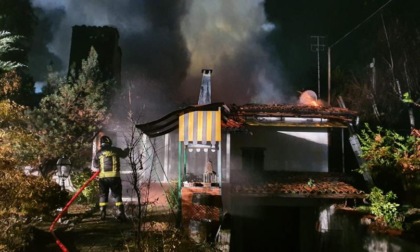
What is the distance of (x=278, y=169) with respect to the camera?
15906 mm

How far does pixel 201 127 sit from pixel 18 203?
567 cm

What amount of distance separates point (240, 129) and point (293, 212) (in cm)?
647

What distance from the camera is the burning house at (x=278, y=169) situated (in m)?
13.4

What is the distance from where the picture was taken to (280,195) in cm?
1277

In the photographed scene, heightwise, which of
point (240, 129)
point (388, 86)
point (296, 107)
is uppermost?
point (388, 86)

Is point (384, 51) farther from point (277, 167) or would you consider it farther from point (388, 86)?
point (277, 167)

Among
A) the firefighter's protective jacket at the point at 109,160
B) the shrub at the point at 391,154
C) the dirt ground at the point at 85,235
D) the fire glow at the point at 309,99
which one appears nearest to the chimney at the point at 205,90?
the fire glow at the point at 309,99

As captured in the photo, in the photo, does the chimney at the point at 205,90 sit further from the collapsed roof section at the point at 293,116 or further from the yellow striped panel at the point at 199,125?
the yellow striped panel at the point at 199,125

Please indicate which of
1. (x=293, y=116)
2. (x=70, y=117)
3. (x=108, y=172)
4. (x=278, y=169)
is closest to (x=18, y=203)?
(x=108, y=172)

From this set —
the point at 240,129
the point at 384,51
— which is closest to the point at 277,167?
the point at 240,129

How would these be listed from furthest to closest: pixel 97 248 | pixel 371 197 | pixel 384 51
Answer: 1. pixel 384 51
2. pixel 371 197
3. pixel 97 248

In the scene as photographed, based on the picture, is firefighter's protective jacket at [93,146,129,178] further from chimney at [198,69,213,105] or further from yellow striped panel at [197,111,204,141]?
chimney at [198,69,213,105]

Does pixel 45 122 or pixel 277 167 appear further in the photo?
pixel 45 122

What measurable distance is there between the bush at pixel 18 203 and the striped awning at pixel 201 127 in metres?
4.48
